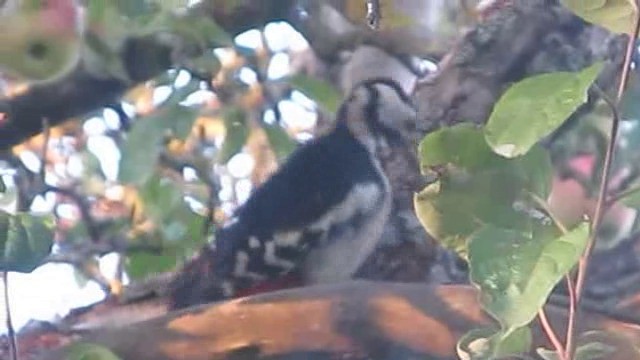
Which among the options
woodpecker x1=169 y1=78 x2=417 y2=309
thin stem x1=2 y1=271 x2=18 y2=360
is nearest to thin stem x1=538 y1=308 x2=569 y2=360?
woodpecker x1=169 y1=78 x2=417 y2=309

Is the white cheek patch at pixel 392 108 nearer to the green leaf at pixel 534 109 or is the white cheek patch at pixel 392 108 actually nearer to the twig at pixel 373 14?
the twig at pixel 373 14

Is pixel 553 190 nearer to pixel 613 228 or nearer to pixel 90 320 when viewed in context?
pixel 613 228

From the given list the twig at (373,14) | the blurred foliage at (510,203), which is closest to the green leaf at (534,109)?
the blurred foliage at (510,203)

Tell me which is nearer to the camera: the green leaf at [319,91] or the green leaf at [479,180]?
the green leaf at [479,180]

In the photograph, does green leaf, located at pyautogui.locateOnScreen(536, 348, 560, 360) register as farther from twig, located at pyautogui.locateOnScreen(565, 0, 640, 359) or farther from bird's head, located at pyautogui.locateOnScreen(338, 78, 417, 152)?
bird's head, located at pyautogui.locateOnScreen(338, 78, 417, 152)

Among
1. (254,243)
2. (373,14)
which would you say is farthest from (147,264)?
(373,14)

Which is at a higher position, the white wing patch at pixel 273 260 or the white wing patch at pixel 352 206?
the white wing patch at pixel 352 206

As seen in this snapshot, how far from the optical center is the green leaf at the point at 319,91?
534mm

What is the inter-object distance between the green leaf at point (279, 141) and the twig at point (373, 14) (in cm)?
6

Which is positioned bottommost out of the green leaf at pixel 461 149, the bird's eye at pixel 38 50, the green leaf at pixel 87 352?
the green leaf at pixel 87 352

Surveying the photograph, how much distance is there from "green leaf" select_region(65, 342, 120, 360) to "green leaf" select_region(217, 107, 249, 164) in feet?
0.33

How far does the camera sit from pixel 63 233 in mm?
518

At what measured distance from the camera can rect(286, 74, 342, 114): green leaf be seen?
534mm

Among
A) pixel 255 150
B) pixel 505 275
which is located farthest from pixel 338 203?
pixel 505 275
